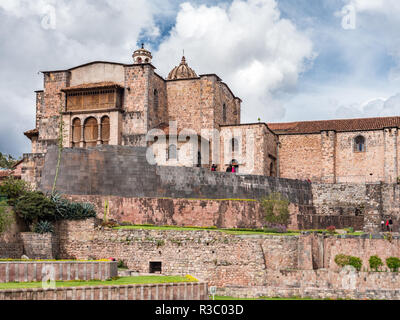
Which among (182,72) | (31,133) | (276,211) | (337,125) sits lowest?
(276,211)

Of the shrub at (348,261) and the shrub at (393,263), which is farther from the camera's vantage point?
the shrub at (348,261)

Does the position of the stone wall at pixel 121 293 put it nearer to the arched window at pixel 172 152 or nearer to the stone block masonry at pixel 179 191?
the stone block masonry at pixel 179 191

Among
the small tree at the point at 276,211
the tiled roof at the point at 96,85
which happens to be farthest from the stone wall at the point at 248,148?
the small tree at the point at 276,211

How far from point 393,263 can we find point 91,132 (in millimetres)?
25662

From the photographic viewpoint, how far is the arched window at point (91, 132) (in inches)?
1816

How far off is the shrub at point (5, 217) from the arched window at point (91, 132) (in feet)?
54.7

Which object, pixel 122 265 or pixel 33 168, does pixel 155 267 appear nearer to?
pixel 122 265

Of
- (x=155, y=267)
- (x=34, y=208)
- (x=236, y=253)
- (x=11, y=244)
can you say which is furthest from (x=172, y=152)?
(x=11, y=244)

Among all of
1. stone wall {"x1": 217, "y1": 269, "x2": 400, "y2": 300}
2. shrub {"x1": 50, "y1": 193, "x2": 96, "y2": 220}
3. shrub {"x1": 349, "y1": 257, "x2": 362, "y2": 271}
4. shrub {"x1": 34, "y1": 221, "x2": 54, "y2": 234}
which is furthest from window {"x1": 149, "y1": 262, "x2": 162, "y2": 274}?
shrub {"x1": 349, "y1": 257, "x2": 362, "y2": 271}

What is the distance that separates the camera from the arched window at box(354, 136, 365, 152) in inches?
1953

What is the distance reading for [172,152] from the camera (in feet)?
146

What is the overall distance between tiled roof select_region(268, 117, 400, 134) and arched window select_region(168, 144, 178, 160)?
1197cm

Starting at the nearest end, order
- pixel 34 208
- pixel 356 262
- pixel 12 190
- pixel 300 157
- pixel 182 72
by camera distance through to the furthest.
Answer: pixel 356 262, pixel 34 208, pixel 12 190, pixel 300 157, pixel 182 72

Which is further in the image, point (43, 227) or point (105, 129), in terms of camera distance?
point (105, 129)
